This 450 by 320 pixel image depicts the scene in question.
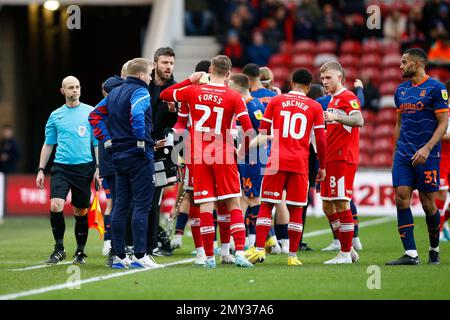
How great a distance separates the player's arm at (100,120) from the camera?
452 inches

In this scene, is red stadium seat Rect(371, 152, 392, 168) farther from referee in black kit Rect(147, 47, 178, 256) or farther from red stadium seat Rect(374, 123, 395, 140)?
referee in black kit Rect(147, 47, 178, 256)

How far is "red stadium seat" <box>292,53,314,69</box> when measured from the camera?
87.9 feet

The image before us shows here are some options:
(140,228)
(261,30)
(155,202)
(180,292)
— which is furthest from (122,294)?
(261,30)

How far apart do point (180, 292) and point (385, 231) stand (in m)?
9.06

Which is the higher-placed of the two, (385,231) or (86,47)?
(86,47)

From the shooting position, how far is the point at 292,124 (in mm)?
11469

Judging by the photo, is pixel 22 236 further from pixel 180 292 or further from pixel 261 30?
pixel 261 30

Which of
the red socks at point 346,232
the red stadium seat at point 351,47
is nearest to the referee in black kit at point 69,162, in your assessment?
the red socks at point 346,232

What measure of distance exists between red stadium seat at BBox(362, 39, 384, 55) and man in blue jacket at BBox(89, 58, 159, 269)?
16.5m

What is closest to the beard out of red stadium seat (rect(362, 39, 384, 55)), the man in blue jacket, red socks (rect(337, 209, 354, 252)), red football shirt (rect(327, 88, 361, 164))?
the man in blue jacket

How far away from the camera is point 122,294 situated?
903 cm

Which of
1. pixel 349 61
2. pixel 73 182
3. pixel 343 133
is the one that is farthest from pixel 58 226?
pixel 349 61

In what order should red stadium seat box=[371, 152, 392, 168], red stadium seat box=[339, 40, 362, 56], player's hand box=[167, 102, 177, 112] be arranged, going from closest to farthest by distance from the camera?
player's hand box=[167, 102, 177, 112]
red stadium seat box=[371, 152, 392, 168]
red stadium seat box=[339, 40, 362, 56]

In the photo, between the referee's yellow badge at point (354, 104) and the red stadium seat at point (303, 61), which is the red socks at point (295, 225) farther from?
the red stadium seat at point (303, 61)
